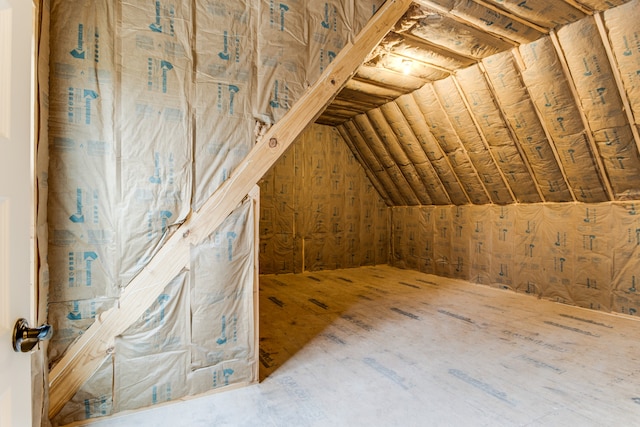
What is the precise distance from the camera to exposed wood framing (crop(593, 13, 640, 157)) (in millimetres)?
2863

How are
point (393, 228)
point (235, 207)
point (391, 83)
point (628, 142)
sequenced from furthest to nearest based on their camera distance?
point (393, 228) → point (391, 83) → point (628, 142) → point (235, 207)

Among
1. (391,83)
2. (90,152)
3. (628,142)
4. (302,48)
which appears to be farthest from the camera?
(391,83)

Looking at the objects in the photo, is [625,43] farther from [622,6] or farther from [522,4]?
[522,4]

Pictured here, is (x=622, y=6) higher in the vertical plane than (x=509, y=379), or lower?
higher

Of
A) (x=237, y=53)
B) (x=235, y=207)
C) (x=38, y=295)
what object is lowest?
(x=38, y=295)

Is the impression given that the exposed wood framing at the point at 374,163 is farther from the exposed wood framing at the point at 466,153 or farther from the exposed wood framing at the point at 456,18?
the exposed wood framing at the point at 456,18

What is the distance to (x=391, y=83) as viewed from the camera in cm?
434

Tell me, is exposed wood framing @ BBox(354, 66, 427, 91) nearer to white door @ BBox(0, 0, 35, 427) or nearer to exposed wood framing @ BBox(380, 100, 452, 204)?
exposed wood framing @ BBox(380, 100, 452, 204)

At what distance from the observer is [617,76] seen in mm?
3035

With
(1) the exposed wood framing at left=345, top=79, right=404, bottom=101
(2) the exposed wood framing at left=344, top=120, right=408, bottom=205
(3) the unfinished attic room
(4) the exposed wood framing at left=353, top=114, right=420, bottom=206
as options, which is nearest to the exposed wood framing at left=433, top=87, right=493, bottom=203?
(3) the unfinished attic room

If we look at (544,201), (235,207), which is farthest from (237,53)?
(544,201)

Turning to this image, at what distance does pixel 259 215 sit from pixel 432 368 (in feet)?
5.61

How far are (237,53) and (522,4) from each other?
232cm

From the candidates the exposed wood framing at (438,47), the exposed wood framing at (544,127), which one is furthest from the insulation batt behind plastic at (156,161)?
the exposed wood framing at (544,127)
